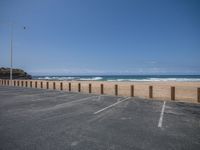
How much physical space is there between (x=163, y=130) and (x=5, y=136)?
4.97 meters

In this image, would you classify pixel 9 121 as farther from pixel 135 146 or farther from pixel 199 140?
pixel 199 140

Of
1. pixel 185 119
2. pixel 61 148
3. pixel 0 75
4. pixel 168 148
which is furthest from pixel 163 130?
pixel 0 75

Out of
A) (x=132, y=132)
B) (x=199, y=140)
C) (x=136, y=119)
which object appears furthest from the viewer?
(x=136, y=119)

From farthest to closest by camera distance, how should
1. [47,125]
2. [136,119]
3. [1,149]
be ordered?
[136,119] → [47,125] → [1,149]

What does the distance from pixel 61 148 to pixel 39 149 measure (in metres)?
0.53

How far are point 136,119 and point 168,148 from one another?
9.81ft

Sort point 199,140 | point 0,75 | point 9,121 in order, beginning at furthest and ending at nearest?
point 0,75 → point 9,121 → point 199,140

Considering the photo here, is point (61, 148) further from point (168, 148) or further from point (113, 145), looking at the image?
point (168, 148)

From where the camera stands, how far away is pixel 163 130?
6.23 m

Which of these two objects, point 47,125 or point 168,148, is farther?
point 47,125

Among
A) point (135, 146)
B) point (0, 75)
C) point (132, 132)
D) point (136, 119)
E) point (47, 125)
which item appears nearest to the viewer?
point (135, 146)

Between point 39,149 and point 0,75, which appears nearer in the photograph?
point 39,149

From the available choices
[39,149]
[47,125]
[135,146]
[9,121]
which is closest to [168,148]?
[135,146]

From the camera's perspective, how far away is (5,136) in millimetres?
5379
